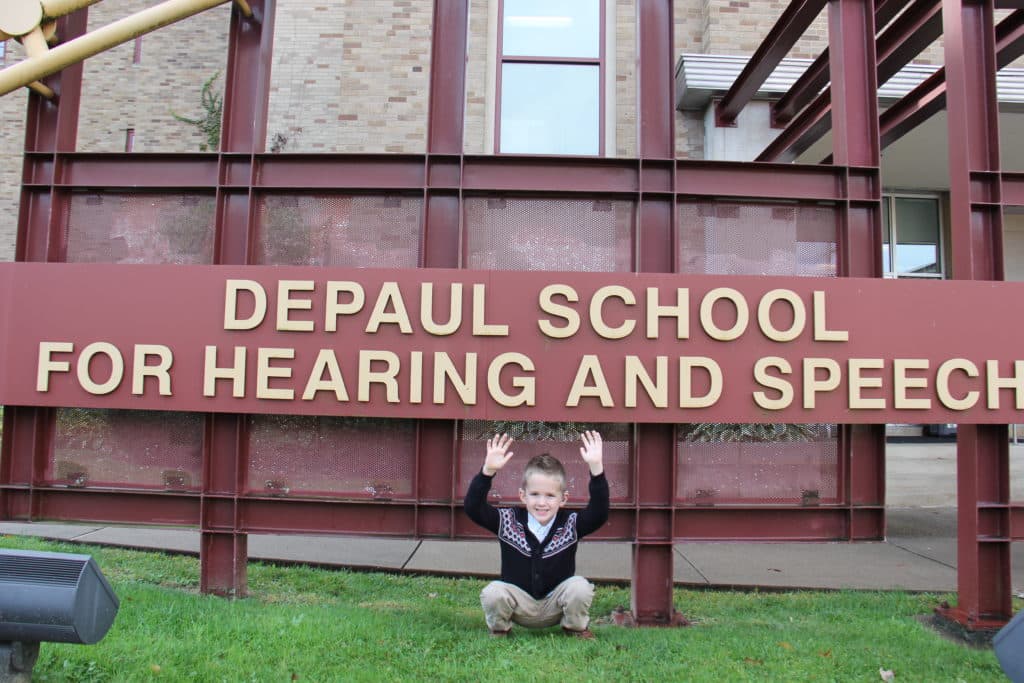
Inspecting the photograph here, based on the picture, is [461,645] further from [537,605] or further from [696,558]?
[696,558]

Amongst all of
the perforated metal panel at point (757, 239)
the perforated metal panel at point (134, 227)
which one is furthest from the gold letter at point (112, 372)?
the perforated metal panel at point (757, 239)

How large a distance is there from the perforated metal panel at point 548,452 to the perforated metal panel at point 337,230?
3.95 feet

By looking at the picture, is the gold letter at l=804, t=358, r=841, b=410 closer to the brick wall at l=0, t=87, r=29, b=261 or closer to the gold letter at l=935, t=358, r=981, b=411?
the gold letter at l=935, t=358, r=981, b=411

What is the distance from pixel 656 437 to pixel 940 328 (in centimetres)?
174

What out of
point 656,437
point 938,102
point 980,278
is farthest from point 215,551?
point 938,102

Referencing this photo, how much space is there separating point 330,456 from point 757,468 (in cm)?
Answer: 258

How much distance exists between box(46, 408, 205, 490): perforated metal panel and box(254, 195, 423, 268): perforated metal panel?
1.18m

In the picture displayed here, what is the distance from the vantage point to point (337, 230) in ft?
14.0

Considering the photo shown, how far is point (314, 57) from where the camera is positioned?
32.8 feet

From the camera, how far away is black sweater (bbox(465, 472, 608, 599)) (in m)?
3.56

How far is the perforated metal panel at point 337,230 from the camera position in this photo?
13.9 feet

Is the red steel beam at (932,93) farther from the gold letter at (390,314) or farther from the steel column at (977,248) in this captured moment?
the gold letter at (390,314)

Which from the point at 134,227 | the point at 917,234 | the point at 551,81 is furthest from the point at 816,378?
the point at 917,234

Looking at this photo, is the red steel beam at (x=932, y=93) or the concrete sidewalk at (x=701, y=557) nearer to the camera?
the concrete sidewalk at (x=701, y=557)
